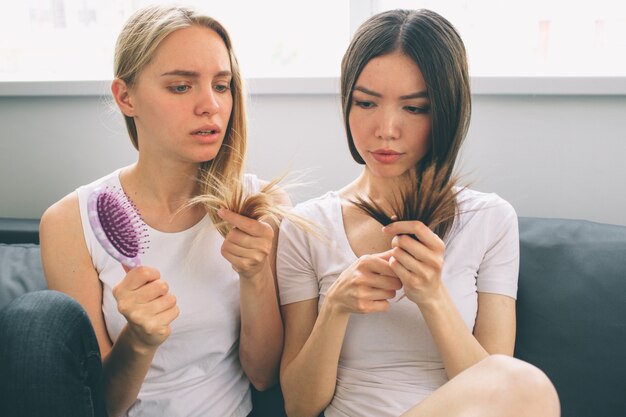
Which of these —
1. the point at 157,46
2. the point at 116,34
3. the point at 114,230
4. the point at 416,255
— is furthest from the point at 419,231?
the point at 116,34

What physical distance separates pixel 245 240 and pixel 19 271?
728 millimetres

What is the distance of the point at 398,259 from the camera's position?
1.02m

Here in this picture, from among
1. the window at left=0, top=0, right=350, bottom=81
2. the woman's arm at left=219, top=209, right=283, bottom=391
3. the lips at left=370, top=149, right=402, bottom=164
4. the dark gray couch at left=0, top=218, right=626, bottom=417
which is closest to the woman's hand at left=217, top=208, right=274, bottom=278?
the woman's arm at left=219, top=209, right=283, bottom=391

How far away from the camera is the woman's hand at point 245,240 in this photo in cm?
108

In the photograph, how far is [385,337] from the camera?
120 centimetres

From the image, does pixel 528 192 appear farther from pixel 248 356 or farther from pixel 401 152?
pixel 248 356

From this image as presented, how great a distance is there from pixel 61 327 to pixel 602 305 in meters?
1.01

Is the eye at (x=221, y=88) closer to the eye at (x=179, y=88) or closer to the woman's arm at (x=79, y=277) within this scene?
the eye at (x=179, y=88)

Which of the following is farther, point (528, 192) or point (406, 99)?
point (528, 192)

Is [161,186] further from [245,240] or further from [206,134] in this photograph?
[245,240]

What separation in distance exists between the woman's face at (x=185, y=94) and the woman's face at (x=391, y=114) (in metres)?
0.27

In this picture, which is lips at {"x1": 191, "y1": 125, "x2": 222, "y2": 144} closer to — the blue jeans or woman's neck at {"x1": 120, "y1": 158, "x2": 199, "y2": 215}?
woman's neck at {"x1": 120, "y1": 158, "x2": 199, "y2": 215}

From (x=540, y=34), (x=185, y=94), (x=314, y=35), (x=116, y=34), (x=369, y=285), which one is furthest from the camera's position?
(x=116, y=34)

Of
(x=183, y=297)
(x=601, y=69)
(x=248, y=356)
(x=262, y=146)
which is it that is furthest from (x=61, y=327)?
(x=601, y=69)
